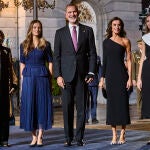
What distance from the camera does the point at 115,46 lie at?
838 centimetres

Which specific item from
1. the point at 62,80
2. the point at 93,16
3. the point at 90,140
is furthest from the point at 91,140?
the point at 93,16

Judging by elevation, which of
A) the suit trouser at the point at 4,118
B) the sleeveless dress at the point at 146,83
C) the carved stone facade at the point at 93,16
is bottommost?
the suit trouser at the point at 4,118

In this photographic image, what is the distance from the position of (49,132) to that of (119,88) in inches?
98.6

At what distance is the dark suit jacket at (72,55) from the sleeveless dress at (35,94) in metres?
0.21

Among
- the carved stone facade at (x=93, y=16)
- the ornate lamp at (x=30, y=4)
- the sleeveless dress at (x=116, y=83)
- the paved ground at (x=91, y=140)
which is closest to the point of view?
the paved ground at (x=91, y=140)

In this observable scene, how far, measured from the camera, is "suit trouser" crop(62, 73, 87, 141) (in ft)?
27.0

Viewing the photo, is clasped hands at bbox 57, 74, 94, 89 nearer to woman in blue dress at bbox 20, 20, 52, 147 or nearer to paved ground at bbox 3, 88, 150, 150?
woman in blue dress at bbox 20, 20, 52, 147

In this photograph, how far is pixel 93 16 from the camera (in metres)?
21.8

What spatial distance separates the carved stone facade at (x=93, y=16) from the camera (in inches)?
786

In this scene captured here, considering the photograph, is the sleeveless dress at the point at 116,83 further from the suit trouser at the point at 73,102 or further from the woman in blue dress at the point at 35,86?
the woman in blue dress at the point at 35,86

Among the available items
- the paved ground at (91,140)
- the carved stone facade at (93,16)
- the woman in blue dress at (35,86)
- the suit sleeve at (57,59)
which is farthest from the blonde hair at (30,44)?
the carved stone facade at (93,16)

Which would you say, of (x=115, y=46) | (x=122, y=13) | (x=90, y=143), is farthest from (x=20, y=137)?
(x=122, y=13)

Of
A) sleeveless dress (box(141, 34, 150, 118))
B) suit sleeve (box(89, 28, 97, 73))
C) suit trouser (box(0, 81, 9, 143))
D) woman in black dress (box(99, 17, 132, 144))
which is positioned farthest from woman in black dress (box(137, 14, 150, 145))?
suit trouser (box(0, 81, 9, 143))

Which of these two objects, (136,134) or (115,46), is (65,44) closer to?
(115,46)
